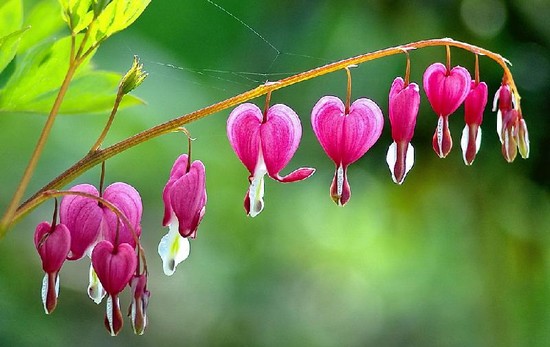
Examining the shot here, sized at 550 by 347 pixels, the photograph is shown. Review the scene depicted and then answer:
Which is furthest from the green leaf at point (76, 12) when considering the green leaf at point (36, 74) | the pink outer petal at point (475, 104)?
the pink outer petal at point (475, 104)

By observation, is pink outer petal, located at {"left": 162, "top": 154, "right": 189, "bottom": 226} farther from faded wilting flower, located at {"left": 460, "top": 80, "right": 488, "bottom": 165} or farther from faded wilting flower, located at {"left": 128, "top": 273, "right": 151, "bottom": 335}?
faded wilting flower, located at {"left": 460, "top": 80, "right": 488, "bottom": 165}

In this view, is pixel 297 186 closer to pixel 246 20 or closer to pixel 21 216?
pixel 246 20

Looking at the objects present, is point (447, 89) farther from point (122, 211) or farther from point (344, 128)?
point (122, 211)

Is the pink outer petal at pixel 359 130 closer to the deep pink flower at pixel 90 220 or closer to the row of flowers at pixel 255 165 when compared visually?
the row of flowers at pixel 255 165

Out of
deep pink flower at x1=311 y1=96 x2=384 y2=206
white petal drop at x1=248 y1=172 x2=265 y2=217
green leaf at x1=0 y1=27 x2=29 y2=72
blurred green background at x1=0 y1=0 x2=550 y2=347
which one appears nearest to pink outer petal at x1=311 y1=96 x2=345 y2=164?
deep pink flower at x1=311 y1=96 x2=384 y2=206

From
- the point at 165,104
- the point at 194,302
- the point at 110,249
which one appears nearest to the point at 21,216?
the point at 110,249
